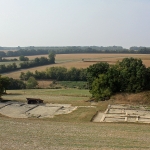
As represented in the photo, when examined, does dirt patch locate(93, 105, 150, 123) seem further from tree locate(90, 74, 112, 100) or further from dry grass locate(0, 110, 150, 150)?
tree locate(90, 74, 112, 100)

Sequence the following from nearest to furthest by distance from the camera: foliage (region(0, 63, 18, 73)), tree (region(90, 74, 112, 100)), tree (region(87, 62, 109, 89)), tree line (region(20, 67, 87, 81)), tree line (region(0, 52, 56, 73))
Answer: tree (region(90, 74, 112, 100)) → tree (region(87, 62, 109, 89)) → tree line (region(20, 67, 87, 81)) → foliage (region(0, 63, 18, 73)) → tree line (region(0, 52, 56, 73))

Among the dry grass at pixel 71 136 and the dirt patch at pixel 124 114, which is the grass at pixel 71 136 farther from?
the dirt patch at pixel 124 114

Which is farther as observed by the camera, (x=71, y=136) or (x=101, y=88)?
(x=101, y=88)

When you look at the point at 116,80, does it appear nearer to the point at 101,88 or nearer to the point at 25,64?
the point at 101,88

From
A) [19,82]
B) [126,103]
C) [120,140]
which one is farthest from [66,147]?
[19,82]

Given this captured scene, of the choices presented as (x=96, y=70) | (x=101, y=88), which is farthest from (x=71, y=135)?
(x=96, y=70)

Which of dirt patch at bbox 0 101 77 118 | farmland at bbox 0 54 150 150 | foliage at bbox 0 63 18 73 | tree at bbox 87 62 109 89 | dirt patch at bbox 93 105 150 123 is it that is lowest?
dirt patch at bbox 0 101 77 118

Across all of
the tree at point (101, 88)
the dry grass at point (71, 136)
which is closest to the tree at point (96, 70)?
the tree at point (101, 88)

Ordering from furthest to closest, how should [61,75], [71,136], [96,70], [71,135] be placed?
[61,75] → [96,70] → [71,135] → [71,136]

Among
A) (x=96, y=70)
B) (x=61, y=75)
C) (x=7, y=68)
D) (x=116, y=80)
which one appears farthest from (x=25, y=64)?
(x=116, y=80)

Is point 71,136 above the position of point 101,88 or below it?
below

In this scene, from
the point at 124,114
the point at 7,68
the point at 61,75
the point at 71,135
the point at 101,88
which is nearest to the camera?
the point at 71,135

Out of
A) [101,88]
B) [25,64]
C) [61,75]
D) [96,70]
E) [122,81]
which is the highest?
[96,70]

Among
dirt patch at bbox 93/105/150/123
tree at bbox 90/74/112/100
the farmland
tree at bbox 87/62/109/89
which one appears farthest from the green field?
tree at bbox 87/62/109/89
